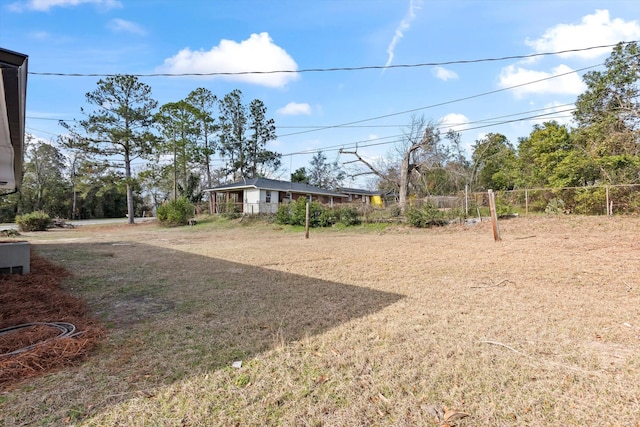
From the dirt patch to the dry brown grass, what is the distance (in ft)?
0.62

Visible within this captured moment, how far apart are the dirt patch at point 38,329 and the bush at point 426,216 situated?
13584mm

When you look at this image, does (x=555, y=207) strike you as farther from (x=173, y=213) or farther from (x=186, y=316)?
(x=173, y=213)

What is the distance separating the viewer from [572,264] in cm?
600

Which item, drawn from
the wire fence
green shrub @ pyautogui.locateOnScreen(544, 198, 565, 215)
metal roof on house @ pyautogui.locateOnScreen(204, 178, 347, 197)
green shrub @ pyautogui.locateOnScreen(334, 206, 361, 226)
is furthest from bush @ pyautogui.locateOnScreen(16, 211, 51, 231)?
green shrub @ pyautogui.locateOnScreen(544, 198, 565, 215)

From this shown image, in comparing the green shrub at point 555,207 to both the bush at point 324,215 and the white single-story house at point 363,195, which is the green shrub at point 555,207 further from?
the white single-story house at point 363,195

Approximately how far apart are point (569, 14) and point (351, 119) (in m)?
14.0

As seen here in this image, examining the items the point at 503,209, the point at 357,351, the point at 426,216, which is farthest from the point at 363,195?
the point at 357,351

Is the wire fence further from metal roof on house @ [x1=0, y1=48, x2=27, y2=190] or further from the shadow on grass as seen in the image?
metal roof on house @ [x1=0, y1=48, x2=27, y2=190]

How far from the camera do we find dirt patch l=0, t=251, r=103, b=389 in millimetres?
2285

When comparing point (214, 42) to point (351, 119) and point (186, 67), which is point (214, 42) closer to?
point (186, 67)

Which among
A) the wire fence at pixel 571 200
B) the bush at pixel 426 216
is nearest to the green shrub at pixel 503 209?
the wire fence at pixel 571 200

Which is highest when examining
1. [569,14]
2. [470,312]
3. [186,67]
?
[569,14]

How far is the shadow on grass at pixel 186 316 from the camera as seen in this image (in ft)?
7.14

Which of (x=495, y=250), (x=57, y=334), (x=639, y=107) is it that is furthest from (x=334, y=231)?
(x=639, y=107)
